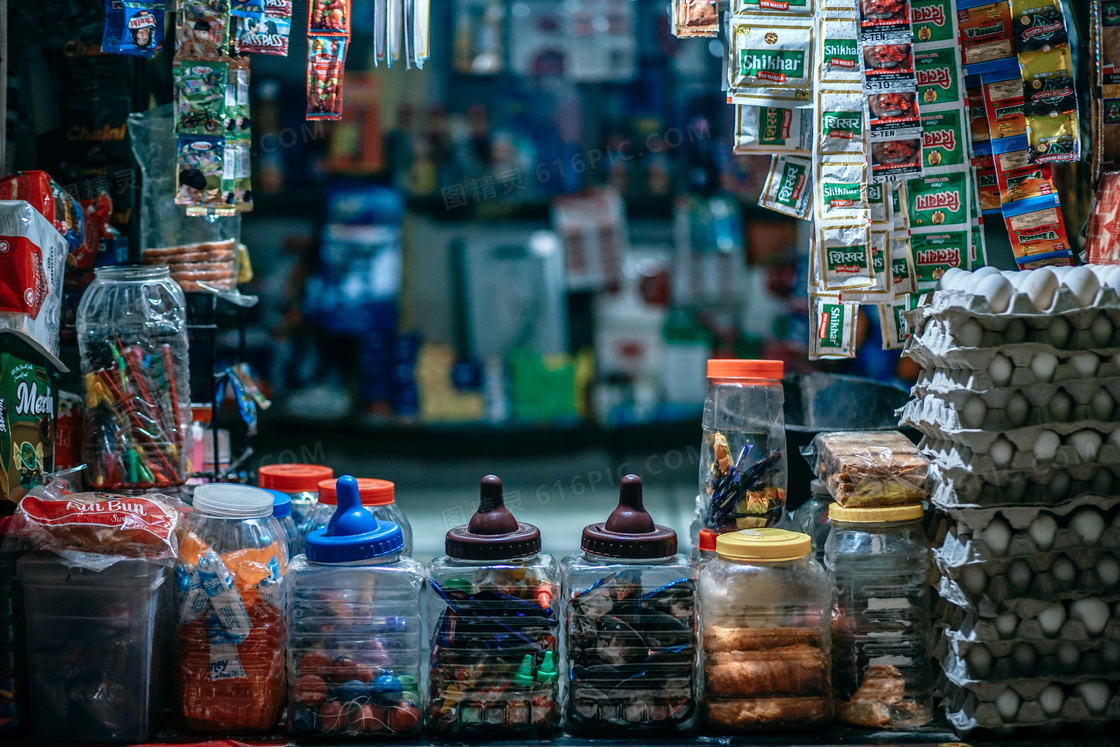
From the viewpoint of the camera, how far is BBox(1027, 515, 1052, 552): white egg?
155 cm

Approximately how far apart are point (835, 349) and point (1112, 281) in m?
0.52

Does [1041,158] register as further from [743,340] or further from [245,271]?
[743,340]

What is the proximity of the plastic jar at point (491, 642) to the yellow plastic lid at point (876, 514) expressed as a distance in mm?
518

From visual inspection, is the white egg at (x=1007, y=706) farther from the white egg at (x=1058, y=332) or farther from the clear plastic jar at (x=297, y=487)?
the clear plastic jar at (x=297, y=487)

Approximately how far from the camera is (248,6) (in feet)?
6.35

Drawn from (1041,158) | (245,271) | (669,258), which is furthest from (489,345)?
(1041,158)

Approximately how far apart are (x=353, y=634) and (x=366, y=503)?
25 centimetres

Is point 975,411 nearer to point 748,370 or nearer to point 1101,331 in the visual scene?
point 1101,331

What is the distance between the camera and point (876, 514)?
1.62 m

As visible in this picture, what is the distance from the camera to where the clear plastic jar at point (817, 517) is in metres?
1.84

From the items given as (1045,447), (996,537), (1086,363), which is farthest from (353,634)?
(1086,363)

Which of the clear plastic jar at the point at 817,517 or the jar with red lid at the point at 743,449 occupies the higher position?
the jar with red lid at the point at 743,449

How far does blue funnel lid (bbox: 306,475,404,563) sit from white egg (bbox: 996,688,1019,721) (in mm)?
988

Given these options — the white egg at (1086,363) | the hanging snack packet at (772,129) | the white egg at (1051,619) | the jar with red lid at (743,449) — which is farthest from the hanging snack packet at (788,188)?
the white egg at (1051,619)
